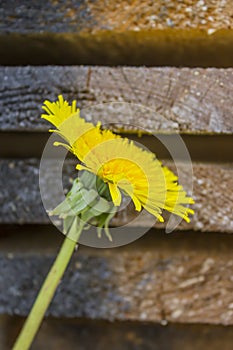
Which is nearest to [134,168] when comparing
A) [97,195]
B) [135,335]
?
[97,195]

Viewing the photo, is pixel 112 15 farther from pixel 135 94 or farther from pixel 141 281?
pixel 141 281

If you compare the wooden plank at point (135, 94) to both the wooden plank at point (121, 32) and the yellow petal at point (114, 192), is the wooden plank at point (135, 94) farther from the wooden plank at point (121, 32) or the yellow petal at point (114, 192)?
the yellow petal at point (114, 192)

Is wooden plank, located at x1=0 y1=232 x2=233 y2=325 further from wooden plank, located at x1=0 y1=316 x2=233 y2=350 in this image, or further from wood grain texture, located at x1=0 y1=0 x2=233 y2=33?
wood grain texture, located at x1=0 y1=0 x2=233 y2=33

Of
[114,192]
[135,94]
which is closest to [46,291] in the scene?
[114,192]

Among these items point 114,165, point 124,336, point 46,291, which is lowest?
point 124,336

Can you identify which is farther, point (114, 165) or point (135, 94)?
point (135, 94)

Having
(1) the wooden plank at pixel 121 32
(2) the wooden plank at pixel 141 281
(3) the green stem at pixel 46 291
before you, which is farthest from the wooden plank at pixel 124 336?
(1) the wooden plank at pixel 121 32
